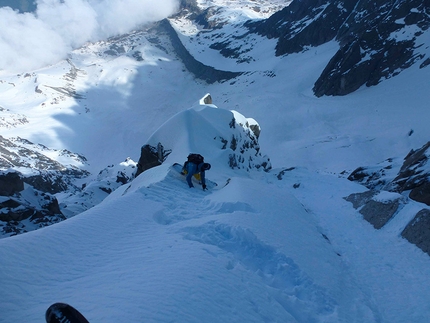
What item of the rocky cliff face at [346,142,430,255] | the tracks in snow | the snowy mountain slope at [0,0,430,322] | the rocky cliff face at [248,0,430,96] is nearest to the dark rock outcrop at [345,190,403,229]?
the rocky cliff face at [346,142,430,255]

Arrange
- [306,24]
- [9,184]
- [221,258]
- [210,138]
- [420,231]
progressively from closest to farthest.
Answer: [221,258] < [420,231] < [9,184] < [210,138] < [306,24]

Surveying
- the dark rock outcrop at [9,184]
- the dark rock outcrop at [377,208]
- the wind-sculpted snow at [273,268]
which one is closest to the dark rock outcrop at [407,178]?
the dark rock outcrop at [377,208]

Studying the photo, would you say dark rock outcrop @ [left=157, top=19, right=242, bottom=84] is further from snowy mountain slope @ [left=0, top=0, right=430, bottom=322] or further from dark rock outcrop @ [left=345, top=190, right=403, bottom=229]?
dark rock outcrop @ [left=345, top=190, right=403, bottom=229]

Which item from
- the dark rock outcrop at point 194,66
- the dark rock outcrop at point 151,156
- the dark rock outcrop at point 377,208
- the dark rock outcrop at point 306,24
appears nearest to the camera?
the dark rock outcrop at point 377,208

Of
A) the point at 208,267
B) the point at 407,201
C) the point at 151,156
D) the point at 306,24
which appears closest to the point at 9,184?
the point at 151,156

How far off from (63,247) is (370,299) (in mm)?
5838

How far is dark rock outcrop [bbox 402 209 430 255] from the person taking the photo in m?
6.96

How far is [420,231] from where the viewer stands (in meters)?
7.25

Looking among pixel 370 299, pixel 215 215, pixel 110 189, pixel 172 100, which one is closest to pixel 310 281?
pixel 370 299

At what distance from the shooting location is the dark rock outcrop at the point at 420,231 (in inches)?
274

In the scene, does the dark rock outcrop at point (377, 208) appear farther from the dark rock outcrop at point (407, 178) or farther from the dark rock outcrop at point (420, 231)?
the dark rock outcrop at point (407, 178)

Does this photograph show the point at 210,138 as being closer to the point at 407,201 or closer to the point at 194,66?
the point at 407,201

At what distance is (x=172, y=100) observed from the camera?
89.1 metres

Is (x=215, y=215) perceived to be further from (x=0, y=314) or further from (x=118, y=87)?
(x=118, y=87)
